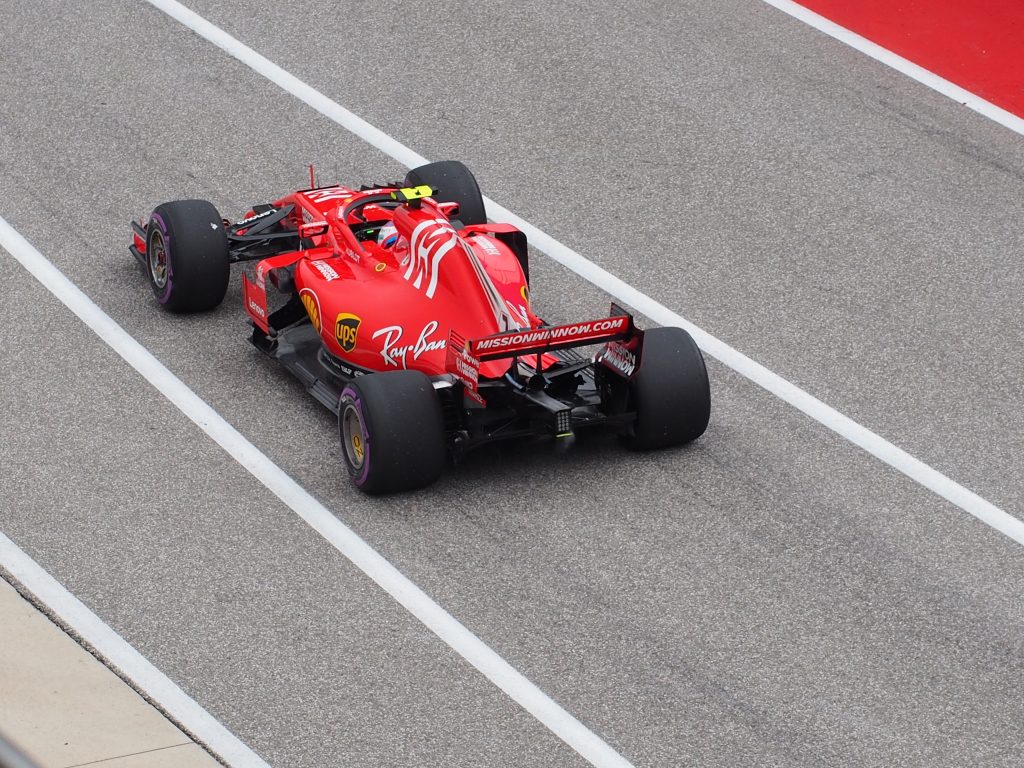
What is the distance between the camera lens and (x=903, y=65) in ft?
46.4

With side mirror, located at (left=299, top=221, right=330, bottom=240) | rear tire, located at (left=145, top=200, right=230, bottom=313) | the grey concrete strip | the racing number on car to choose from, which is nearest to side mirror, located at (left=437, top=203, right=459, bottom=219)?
the racing number on car

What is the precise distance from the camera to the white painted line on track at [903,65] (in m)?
13.5

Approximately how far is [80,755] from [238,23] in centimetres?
954

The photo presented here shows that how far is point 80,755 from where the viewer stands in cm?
644

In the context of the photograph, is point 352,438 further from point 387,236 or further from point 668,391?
point 668,391

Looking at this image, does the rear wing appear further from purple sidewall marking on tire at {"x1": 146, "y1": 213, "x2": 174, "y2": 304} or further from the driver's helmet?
purple sidewall marking on tire at {"x1": 146, "y1": 213, "x2": 174, "y2": 304}

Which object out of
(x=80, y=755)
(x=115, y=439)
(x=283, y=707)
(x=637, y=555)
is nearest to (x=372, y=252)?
(x=115, y=439)

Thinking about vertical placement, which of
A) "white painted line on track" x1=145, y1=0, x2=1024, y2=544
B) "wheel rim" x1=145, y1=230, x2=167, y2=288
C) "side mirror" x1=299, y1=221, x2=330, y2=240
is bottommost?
"white painted line on track" x1=145, y1=0, x2=1024, y2=544

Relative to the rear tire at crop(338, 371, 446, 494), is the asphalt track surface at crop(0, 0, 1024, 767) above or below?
below

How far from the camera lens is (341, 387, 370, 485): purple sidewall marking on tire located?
27.1 ft

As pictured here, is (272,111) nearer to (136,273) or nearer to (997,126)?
(136,273)

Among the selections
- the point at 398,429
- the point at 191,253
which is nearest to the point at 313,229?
the point at 191,253

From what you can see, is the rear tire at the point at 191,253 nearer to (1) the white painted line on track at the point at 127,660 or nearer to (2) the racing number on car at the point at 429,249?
(2) the racing number on car at the point at 429,249

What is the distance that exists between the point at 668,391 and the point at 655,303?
2.29 metres
